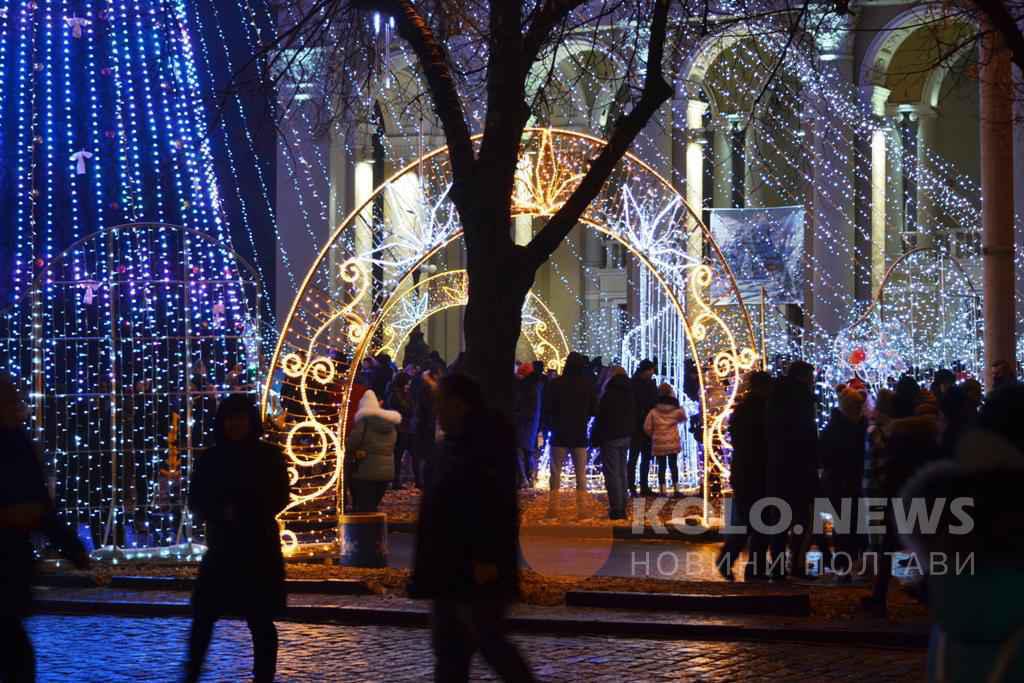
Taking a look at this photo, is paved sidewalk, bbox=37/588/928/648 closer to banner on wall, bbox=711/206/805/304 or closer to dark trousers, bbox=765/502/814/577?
dark trousers, bbox=765/502/814/577

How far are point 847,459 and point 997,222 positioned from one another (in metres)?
2.37

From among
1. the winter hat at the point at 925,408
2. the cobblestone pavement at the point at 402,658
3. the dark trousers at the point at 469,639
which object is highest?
the winter hat at the point at 925,408

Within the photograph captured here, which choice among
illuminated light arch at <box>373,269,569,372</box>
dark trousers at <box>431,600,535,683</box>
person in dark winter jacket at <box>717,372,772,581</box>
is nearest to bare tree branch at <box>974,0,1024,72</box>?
person in dark winter jacket at <box>717,372,772,581</box>

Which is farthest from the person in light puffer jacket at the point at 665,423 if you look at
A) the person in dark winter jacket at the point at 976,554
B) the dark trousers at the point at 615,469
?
the person in dark winter jacket at the point at 976,554

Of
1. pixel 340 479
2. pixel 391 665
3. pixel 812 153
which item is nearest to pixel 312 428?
pixel 340 479

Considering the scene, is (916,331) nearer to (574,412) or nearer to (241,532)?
(574,412)

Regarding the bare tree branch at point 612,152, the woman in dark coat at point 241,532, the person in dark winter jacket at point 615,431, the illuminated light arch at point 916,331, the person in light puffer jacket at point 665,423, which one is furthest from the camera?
the illuminated light arch at point 916,331

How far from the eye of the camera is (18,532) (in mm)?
7570

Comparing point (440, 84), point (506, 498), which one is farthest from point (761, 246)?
point (506, 498)

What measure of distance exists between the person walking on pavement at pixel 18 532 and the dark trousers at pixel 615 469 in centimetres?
1134

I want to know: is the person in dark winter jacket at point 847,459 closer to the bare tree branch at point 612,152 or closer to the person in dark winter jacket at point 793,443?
the person in dark winter jacket at point 793,443

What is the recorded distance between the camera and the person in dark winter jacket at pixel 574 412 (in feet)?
62.0

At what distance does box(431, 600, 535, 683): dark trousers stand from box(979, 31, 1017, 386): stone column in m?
7.75

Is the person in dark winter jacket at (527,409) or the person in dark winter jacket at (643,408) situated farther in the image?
the person in dark winter jacket at (527,409)
